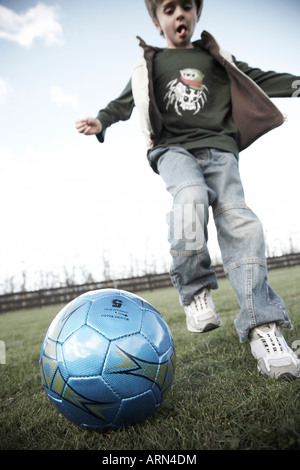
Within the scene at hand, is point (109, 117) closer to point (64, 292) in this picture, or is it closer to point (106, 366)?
point (106, 366)

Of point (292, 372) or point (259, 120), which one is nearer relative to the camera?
point (292, 372)

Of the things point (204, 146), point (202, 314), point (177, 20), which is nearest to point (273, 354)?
point (202, 314)

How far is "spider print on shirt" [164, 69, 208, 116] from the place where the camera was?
8.49 ft

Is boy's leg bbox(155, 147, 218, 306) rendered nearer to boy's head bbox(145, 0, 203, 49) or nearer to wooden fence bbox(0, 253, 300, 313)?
boy's head bbox(145, 0, 203, 49)

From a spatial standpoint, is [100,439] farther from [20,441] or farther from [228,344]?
[228,344]

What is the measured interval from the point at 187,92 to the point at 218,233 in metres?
1.21

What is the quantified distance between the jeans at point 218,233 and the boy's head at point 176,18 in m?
1.07

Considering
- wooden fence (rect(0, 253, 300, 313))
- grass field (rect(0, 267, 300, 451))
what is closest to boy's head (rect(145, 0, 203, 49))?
grass field (rect(0, 267, 300, 451))

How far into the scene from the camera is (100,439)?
1.34 m

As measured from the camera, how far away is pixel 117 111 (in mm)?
2807

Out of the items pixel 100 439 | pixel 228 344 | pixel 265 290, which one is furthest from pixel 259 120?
pixel 100 439

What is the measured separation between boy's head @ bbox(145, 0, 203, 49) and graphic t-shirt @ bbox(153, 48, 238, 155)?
10cm

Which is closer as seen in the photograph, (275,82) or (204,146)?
(204,146)
